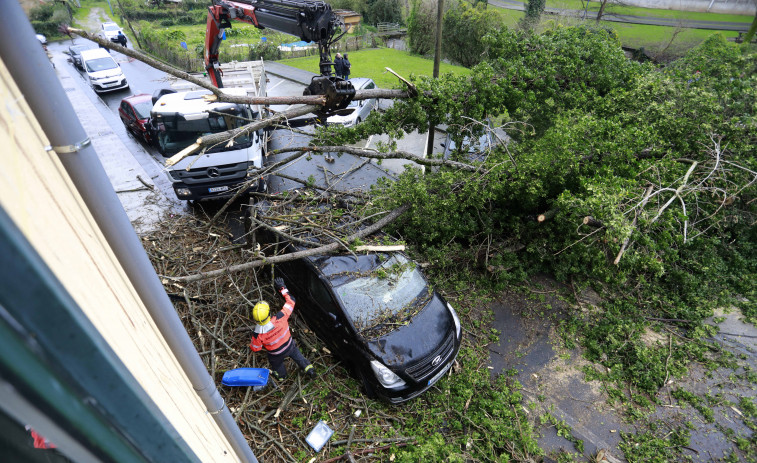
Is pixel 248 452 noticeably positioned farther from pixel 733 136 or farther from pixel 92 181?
pixel 733 136

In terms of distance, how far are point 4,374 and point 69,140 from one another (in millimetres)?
652

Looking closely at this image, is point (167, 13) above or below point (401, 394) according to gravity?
below

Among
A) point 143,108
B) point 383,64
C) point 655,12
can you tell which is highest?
point 655,12

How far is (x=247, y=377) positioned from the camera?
5012 millimetres

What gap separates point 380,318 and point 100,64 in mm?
19820

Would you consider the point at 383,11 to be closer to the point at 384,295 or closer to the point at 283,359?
the point at 384,295

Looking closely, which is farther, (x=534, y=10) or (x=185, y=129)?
Result: (x=534, y=10)

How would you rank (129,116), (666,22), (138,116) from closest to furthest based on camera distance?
(138,116) → (129,116) → (666,22)

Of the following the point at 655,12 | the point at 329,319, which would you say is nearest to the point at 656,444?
the point at 329,319

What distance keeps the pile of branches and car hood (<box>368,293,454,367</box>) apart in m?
0.78

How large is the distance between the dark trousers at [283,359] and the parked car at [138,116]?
9879 millimetres

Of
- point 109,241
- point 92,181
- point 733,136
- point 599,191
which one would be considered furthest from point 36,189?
point 733,136

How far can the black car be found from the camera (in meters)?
4.96

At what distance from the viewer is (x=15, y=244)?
48 centimetres
